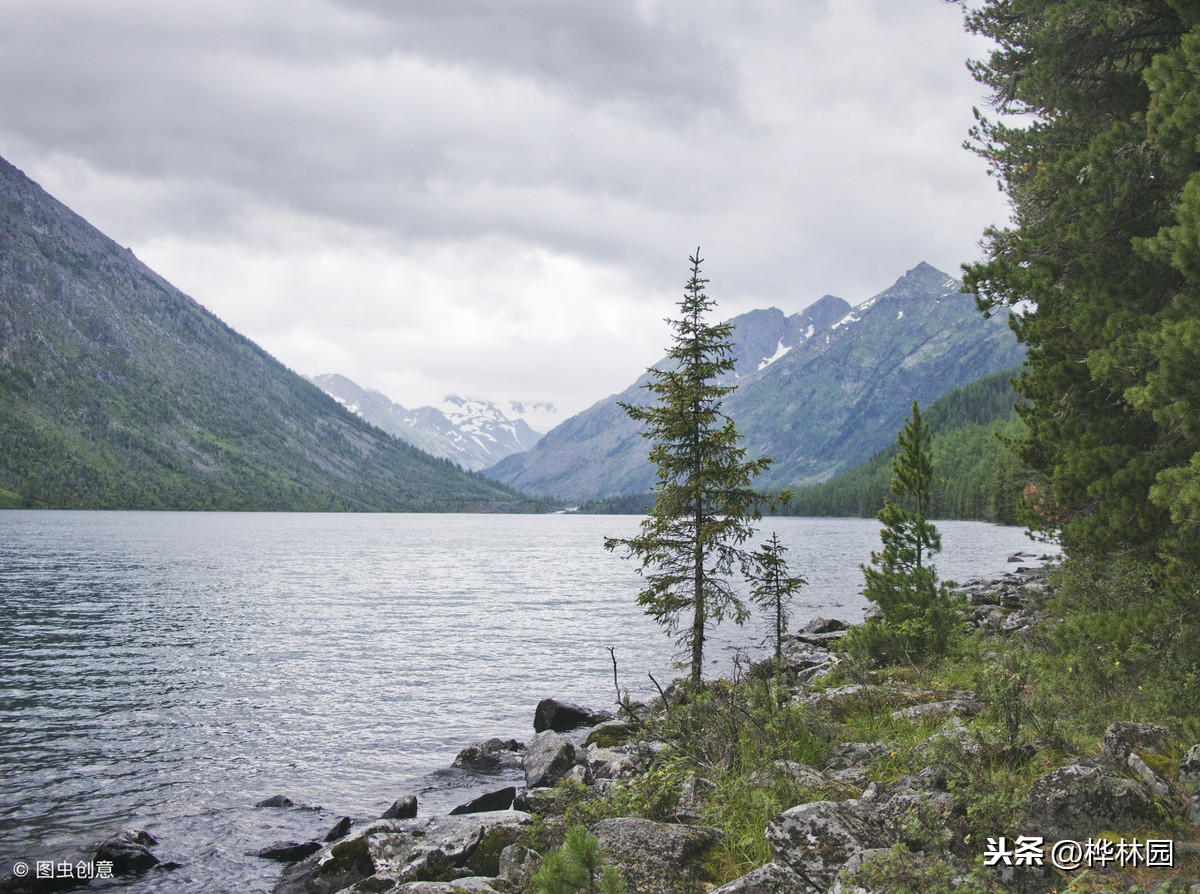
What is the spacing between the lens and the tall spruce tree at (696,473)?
19.0 meters

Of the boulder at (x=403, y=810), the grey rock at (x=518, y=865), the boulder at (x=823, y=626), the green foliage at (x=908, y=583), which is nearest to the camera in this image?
the grey rock at (x=518, y=865)

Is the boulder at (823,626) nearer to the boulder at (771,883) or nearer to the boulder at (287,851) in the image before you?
the boulder at (287,851)

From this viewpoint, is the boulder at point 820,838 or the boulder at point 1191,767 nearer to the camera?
the boulder at point 820,838

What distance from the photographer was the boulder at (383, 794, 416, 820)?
16547 millimetres

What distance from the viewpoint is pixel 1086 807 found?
6758mm

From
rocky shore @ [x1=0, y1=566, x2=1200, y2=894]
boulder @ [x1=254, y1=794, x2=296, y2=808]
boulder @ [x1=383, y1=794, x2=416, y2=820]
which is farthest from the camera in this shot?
boulder @ [x1=254, y1=794, x2=296, y2=808]

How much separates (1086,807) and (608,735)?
15.9 meters

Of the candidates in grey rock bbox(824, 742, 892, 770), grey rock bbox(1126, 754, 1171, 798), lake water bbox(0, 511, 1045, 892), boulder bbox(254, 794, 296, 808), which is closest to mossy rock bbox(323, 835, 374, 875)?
lake water bbox(0, 511, 1045, 892)

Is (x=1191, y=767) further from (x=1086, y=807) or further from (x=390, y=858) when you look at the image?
(x=390, y=858)

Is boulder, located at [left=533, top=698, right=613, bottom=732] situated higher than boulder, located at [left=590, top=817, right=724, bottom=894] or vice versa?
boulder, located at [left=590, top=817, right=724, bottom=894]

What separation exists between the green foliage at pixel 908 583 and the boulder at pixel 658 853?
14.6 meters

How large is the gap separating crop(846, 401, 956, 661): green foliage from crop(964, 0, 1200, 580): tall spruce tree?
6617mm

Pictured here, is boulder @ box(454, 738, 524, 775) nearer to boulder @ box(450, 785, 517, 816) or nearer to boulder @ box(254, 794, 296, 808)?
boulder @ box(450, 785, 517, 816)

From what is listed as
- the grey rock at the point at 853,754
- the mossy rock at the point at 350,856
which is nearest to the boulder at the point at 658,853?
the grey rock at the point at 853,754
